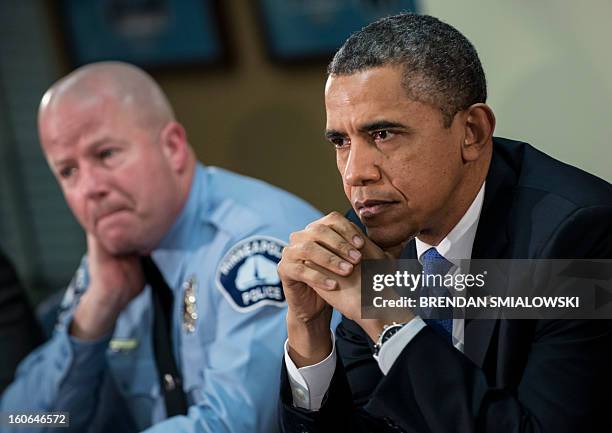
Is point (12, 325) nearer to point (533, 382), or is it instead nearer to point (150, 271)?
point (150, 271)

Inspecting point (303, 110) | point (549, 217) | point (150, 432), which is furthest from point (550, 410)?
point (303, 110)

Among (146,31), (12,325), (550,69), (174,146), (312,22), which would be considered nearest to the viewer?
(550,69)

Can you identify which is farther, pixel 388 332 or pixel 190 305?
pixel 190 305

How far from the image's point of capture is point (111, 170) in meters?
2.29

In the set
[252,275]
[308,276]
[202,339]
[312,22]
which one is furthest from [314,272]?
[312,22]

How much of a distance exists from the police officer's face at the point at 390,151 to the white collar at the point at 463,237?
0.23 ft

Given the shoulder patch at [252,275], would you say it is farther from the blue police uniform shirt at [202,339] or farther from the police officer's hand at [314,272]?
the police officer's hand at [314,272]

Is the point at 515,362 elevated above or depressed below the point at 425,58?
below

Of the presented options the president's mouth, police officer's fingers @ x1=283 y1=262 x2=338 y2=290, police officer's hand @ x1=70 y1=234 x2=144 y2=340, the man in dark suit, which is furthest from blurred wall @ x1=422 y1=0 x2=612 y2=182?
police officer's hand @ x1=70 y1=234 x2=144 y2=340

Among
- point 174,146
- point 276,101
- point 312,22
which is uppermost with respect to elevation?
point 312,22

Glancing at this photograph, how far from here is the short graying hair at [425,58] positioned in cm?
147

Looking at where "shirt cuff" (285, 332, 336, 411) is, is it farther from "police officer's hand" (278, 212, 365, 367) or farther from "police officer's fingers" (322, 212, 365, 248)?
"police officer's fingers" (322, 212, 365, 248)

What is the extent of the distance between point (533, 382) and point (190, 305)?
100 cm

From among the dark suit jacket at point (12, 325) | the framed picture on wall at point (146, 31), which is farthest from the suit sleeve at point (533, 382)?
the framed picture on wall at point (146, 31)
